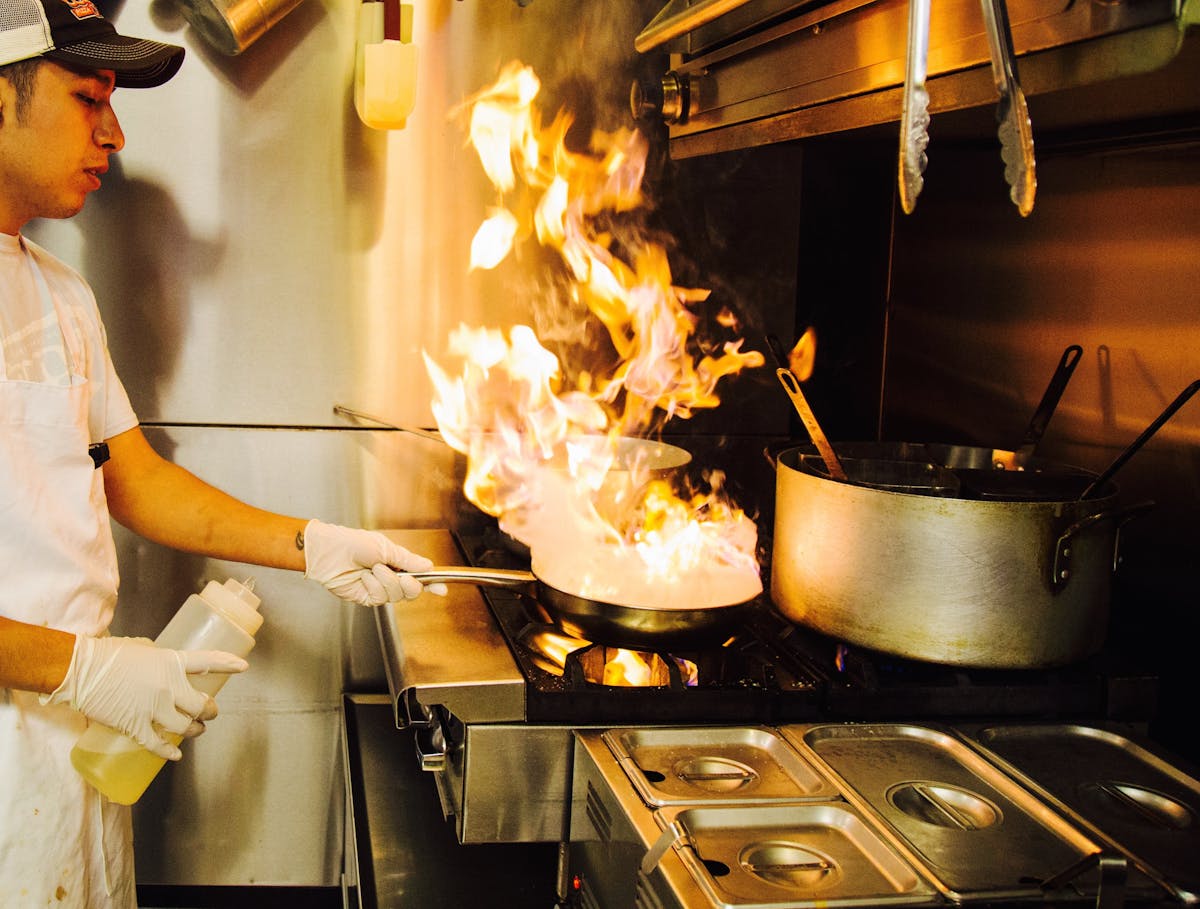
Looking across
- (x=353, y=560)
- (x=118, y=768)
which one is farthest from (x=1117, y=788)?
(x=118, y=768)

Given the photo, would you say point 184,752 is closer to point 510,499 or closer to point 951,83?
point 510,499

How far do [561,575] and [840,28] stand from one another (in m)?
0.90

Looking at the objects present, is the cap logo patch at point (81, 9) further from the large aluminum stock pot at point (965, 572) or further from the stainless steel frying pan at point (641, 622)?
the large aluminum stock pot at point (965, 572)

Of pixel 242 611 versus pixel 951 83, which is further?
pixel 242 611

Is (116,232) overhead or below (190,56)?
below

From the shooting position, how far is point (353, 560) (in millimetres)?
1798

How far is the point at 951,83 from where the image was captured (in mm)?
1258

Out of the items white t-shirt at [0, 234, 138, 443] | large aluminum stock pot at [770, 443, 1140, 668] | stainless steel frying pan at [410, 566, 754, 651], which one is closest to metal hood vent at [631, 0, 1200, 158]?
large aluminum stock pot at [770, 443, 1140, 668]

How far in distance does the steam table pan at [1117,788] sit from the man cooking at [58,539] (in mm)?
955

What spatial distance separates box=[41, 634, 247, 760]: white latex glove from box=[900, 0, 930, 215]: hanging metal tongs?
1.17 meters

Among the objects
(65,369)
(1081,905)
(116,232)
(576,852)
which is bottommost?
(576,852)

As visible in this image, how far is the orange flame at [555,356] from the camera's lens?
232 cm

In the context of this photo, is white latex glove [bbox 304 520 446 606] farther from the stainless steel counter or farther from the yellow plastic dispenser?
the yellow plastic dispenser

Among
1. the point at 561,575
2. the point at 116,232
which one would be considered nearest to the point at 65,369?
the point at 116,232
